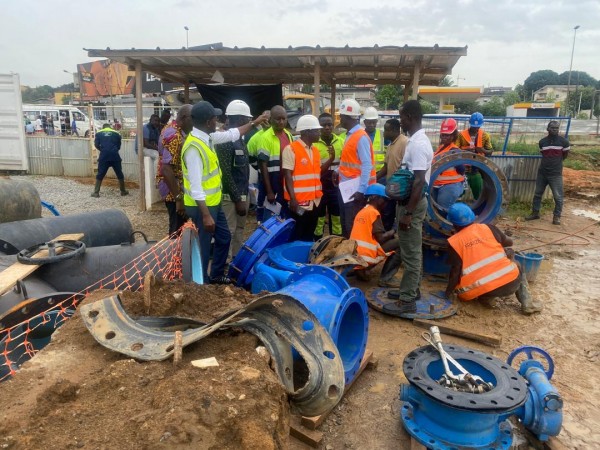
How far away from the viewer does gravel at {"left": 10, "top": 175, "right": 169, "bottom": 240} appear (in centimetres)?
763

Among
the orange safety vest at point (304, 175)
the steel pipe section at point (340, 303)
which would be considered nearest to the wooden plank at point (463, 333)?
the steel pipe section at point (340, 303)

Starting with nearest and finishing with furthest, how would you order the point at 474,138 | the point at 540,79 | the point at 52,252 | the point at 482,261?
the point at 52,252 → the point at 482,261 → the point at 474,138 → the point at 540,79

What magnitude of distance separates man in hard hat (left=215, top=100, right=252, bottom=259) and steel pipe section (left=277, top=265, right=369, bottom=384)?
190 cm

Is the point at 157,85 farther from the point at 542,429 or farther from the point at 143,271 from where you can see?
the point at 542,429

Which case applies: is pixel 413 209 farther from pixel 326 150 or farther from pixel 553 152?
pixel 553 152

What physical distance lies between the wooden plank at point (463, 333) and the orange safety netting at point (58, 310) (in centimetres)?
227

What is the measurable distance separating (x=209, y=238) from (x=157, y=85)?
19.7 metres

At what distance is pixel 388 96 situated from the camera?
3434 cm

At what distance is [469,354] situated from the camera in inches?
105

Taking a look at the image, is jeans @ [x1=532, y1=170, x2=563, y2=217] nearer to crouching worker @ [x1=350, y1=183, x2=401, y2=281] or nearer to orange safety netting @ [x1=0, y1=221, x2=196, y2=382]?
crouching worker @ [x1=350, y1=183, x2=401, y2=281]

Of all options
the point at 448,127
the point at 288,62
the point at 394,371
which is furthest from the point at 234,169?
the point at 288,62

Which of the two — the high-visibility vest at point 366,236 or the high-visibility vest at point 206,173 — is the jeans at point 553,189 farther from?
the high-visibility vest at point 206,173

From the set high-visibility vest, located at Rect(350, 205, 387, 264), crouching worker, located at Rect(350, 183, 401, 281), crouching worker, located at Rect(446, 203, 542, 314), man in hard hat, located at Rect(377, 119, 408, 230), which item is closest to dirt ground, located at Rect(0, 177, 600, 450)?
crouching worker, located at Rect(446, 203, 542, 314)

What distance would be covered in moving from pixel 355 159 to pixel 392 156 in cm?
57
